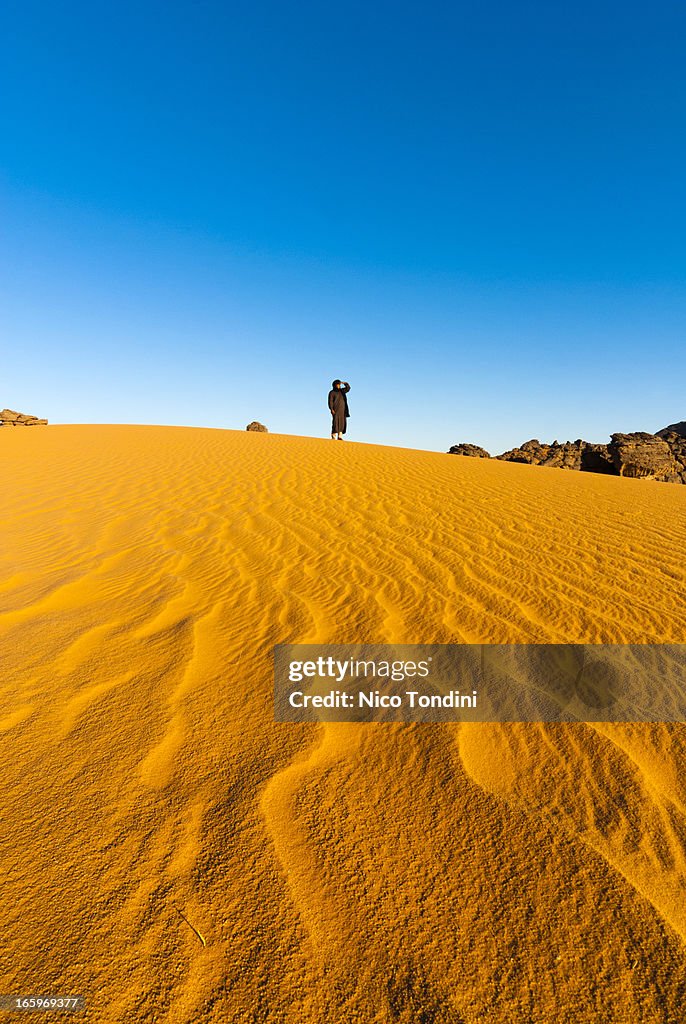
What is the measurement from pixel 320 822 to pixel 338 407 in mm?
21640

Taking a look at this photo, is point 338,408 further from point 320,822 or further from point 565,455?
point 320,822

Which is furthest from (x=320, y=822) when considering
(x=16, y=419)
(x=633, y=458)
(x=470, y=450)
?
(x=16, y=419)

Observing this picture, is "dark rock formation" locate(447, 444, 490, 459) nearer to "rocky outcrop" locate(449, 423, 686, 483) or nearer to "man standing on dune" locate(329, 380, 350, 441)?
"rocky outcrop" locate(449, 423, 686, 483)

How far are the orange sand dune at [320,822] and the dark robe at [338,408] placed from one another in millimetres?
18942

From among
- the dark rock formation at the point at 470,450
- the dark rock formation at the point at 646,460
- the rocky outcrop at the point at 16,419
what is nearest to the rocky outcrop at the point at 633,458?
the dark rock formation at the point at 646,460

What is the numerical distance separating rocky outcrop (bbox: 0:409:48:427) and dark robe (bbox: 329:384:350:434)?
16.8 metres

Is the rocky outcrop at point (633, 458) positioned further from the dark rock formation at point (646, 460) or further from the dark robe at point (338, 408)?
the dark robe at point (338, 408)

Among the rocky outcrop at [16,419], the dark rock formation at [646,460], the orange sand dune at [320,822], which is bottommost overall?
the orange sand dune at [320,822]

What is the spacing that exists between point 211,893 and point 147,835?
1.13 feet

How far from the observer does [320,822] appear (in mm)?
1647

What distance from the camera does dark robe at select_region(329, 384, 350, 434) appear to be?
2181 cm

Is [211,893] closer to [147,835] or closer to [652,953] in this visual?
[147,835]

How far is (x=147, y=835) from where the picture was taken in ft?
5.24

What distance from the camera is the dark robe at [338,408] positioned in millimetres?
21809
